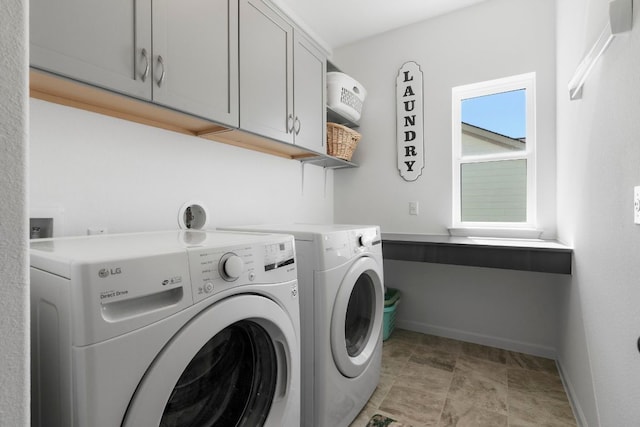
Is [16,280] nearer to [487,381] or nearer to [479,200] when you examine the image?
[487,381]

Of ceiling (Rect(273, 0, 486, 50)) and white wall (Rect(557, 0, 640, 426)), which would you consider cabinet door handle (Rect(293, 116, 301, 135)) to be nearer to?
A: ceiling (Rect(273, 0, 486, 50))

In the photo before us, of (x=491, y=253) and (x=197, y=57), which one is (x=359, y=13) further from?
(x=491, y=253)

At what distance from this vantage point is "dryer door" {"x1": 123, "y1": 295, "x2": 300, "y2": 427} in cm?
64

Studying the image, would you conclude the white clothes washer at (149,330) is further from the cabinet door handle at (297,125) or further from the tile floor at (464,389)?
the cabinet door handle at (297,125)

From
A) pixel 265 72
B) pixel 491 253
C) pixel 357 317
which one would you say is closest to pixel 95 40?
pixel 265 72

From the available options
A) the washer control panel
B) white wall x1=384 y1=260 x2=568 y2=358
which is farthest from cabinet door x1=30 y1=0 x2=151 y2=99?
white wall x1=384 y1=260 x2=568 y2=358

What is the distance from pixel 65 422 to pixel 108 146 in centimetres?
107

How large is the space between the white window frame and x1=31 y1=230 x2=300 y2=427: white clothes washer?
197 cm

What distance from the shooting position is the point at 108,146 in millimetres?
1289

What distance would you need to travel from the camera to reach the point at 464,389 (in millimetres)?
1783

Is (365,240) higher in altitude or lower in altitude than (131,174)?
lower

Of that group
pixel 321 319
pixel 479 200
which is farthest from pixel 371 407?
pixel 479 200

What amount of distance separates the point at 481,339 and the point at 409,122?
1.82 m

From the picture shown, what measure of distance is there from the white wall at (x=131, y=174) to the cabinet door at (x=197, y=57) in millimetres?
320
